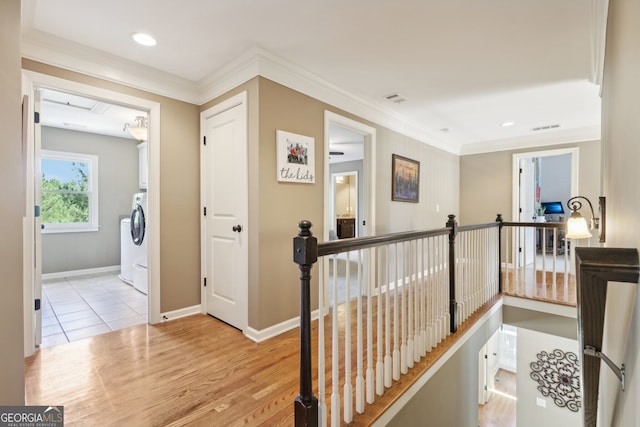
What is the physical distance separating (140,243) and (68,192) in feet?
6.98

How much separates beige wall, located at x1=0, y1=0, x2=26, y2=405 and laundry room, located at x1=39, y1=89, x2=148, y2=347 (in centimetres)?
210

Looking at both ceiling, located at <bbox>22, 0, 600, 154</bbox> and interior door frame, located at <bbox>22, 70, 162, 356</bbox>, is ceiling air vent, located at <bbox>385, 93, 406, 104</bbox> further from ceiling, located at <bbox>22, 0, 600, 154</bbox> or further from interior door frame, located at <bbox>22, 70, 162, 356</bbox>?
interior door frame, located at <bbox>22, 70, 162, 356</bbox>

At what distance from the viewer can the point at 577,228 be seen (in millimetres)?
2664

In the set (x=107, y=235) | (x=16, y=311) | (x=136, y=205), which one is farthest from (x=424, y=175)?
(x=107, y=235)

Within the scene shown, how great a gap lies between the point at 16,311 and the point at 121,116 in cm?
365

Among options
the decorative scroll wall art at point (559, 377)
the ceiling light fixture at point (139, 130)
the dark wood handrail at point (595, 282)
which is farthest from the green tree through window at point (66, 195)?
the decorative scroll wall art at point (559, 377)

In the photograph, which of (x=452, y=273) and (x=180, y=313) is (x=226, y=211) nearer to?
(x=180, y=313)

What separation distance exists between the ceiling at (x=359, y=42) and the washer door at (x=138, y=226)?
1.91m

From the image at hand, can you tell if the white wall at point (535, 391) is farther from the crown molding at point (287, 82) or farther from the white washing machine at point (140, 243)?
the white washing machine at point (140, 243)

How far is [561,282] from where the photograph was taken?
411cm

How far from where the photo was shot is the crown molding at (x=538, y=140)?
4566mm

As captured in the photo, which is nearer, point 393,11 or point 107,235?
point 393,11

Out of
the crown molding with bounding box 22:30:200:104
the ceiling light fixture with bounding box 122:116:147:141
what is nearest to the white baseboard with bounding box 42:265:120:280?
the ceiling light fixture with bounding box 122:116:147:141

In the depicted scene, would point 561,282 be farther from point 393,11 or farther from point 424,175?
point 393,11
